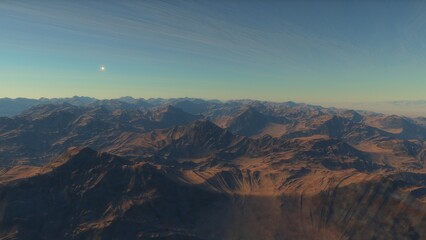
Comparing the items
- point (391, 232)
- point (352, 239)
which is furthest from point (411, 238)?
point (352, 239)

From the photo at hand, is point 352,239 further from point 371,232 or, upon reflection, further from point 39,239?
point 39,239

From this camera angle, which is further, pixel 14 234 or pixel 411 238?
pixel 14 234

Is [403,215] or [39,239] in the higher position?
[403,215]

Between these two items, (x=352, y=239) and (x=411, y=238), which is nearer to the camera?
(x=411, y=238)

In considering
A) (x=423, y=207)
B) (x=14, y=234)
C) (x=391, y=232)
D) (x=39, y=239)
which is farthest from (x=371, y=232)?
(x=14, y=234)

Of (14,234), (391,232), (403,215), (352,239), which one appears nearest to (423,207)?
(403,215)

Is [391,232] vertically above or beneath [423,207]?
beneath

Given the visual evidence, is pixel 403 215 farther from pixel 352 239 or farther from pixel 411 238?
pixel 352 239

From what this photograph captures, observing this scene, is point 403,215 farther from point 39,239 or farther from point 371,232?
point 39,239
